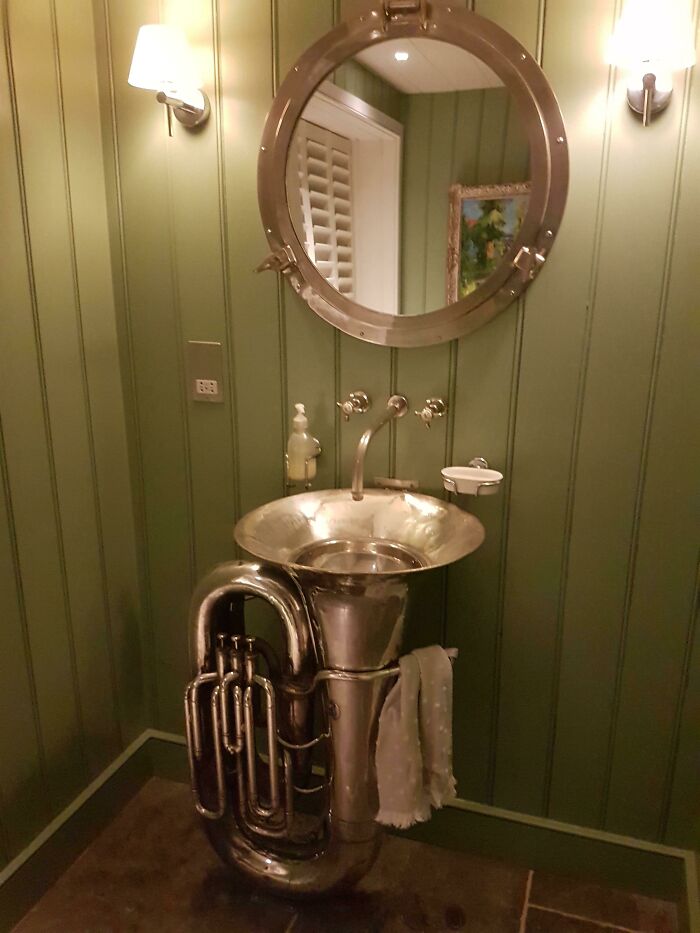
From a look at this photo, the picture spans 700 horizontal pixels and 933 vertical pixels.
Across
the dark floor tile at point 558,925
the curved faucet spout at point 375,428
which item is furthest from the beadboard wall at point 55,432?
the dark floor tile at point 558,925

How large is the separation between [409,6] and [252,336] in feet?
2.46

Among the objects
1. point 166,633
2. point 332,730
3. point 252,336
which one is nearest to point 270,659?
point 332,730

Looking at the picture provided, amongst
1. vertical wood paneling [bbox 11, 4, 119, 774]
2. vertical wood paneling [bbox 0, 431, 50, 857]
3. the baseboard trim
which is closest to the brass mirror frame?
vertical wood paneling [bbox 11, 4, 119, 774]

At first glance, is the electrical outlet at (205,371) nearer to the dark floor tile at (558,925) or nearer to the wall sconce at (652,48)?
the wall sconce at (652,48)

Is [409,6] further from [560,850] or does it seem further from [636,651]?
[560,850]

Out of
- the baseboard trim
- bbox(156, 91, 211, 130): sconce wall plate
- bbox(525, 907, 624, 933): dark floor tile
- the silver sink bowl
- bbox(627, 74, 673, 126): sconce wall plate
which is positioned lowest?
bbox(525, 907, 624, 933): dark floor tile

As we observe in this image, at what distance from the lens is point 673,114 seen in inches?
53.0

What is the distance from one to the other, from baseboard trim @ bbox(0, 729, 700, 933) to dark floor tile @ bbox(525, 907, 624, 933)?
0.12 metres

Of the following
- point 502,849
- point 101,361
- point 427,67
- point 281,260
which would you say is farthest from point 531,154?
point 502,849

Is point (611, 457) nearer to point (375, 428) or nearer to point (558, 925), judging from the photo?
point (375, 428)

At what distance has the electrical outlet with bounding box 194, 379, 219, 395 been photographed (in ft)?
5.89

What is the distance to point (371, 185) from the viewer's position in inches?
61.2

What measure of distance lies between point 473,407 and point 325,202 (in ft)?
1.82

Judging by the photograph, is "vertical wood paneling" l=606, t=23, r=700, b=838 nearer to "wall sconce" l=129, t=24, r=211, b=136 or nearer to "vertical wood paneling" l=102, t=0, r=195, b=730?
"wall sconce" l=129, t=24, r=211, b=136
